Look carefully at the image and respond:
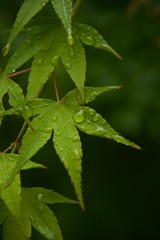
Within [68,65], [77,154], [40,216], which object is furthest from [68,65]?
[40,216]

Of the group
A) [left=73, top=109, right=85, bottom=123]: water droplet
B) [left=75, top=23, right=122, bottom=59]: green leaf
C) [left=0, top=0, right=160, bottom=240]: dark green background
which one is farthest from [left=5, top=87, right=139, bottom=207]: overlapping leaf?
[left=0, top=0, right=160, bottom=240]: dark green background

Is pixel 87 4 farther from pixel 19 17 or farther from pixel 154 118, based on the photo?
pixel 19 17

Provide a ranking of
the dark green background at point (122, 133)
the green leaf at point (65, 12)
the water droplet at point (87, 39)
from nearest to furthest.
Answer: the green leaf at point (65, 12) → the water droplet at point (87, 39) → the dark green background at point (122, 133)

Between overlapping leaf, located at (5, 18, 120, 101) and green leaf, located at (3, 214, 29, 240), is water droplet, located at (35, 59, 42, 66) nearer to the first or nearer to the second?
overlapping leaf, located at (5, 18, 120, 101)

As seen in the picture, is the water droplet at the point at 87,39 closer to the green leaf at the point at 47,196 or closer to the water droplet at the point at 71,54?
the water droplet at the point at 71,54

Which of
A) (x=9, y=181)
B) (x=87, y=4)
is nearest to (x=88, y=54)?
(x=87, y=4)

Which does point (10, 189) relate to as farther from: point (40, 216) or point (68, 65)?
point (68, 65)

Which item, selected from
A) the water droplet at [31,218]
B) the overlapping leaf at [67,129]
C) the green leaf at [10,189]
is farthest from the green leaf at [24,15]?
the water droplet at [31,218]
